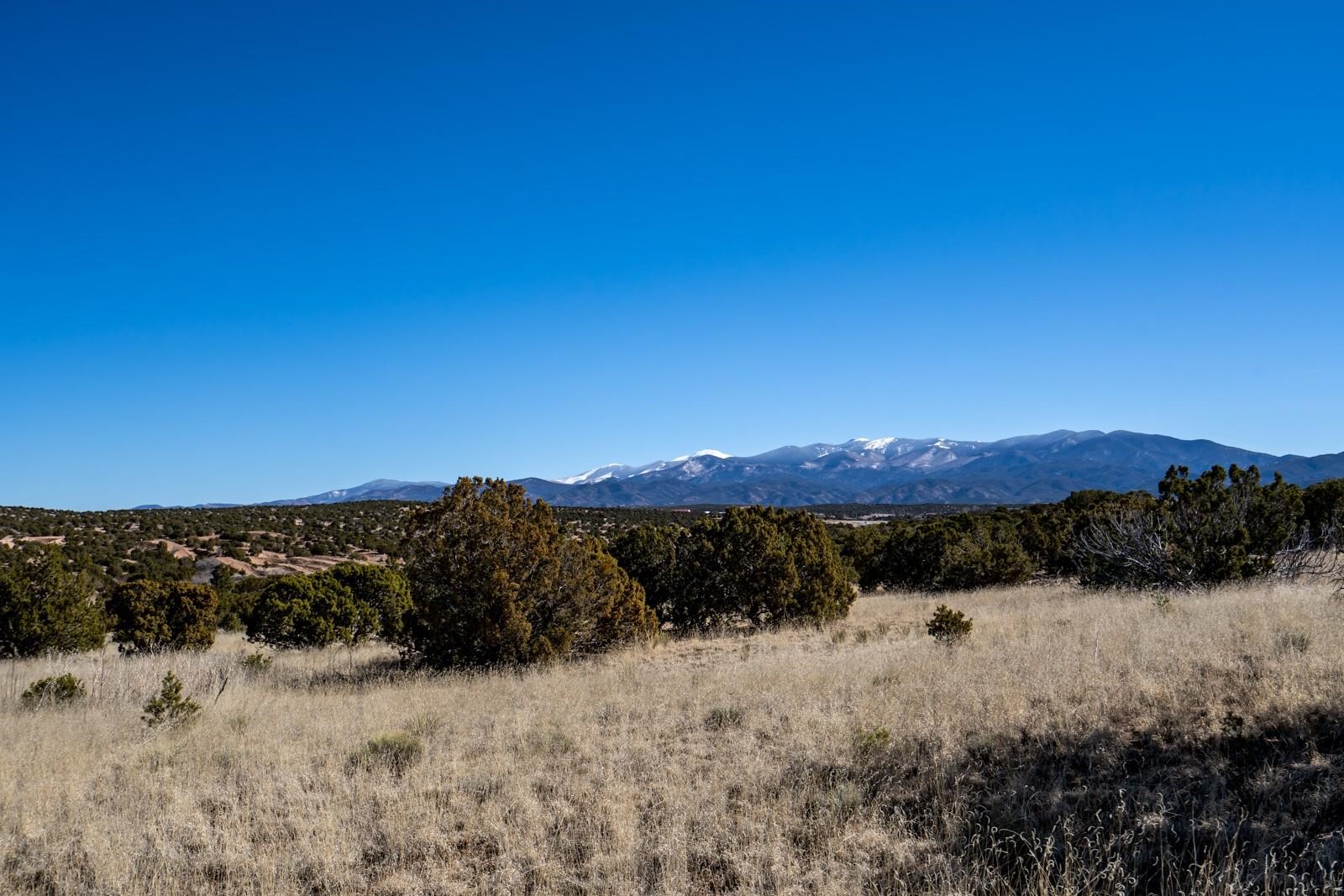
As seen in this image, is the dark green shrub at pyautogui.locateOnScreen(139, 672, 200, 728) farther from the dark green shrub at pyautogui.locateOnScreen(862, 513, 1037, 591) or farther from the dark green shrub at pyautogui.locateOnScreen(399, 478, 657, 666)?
the dark green shrub at pyautogui.locateOnScreen(862, 513, 1037, 591)

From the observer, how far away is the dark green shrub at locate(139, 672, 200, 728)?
8328 mm

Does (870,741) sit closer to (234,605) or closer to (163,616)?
(163,616)

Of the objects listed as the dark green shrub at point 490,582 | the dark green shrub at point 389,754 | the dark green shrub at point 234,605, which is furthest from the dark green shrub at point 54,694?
the dark green shrub at point 234,605

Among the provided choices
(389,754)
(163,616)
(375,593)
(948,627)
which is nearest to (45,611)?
(163,616)

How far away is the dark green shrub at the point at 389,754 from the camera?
690cm

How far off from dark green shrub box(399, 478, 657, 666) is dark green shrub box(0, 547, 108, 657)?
26.5ft

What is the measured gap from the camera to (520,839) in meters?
5.34

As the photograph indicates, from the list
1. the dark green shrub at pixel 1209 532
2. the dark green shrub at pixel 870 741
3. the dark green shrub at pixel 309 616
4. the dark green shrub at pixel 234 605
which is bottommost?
the dark green shrub at pixel 234 605

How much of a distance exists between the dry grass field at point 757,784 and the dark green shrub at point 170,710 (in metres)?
0.19

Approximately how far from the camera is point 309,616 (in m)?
16.8

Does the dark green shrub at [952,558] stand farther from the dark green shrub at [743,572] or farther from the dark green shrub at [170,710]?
the dark green shrub at [170,710]

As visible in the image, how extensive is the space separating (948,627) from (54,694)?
13408 millimetres

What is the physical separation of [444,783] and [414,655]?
7.33 meters

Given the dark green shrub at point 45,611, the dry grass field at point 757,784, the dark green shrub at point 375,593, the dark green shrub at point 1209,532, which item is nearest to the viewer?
the dry grass field at point 757,784
